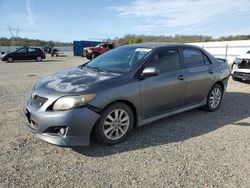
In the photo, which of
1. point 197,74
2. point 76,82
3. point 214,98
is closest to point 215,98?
point 214,98

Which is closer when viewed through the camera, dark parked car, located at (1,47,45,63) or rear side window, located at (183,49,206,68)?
rear side window, located at (183,49,206,68)

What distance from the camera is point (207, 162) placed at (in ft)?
11.1

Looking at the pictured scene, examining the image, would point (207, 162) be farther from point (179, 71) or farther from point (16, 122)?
point (16, 122)

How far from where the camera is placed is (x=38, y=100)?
369 cm

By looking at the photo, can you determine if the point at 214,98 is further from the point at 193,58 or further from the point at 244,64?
the point at 244,64

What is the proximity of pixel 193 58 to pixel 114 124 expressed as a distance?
2481mm

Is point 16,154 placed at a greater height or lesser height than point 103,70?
lesser

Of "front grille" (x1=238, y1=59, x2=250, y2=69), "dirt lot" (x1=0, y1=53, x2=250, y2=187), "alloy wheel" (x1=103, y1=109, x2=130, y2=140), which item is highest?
"front grille" (x1=238, y1=59, x2=250, y2=69)

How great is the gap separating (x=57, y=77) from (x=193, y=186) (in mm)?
2720

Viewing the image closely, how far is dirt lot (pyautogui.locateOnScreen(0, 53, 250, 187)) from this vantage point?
2953 millimetres

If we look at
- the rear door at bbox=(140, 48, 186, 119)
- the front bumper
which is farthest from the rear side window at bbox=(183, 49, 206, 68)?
the front bumper

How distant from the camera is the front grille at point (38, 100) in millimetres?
3572

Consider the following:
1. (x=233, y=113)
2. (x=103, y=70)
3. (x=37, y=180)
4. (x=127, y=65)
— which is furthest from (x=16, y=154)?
(x=233, y=113)

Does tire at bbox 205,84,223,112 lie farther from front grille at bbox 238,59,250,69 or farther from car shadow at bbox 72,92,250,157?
front grille at bbox 238,59,250,69
